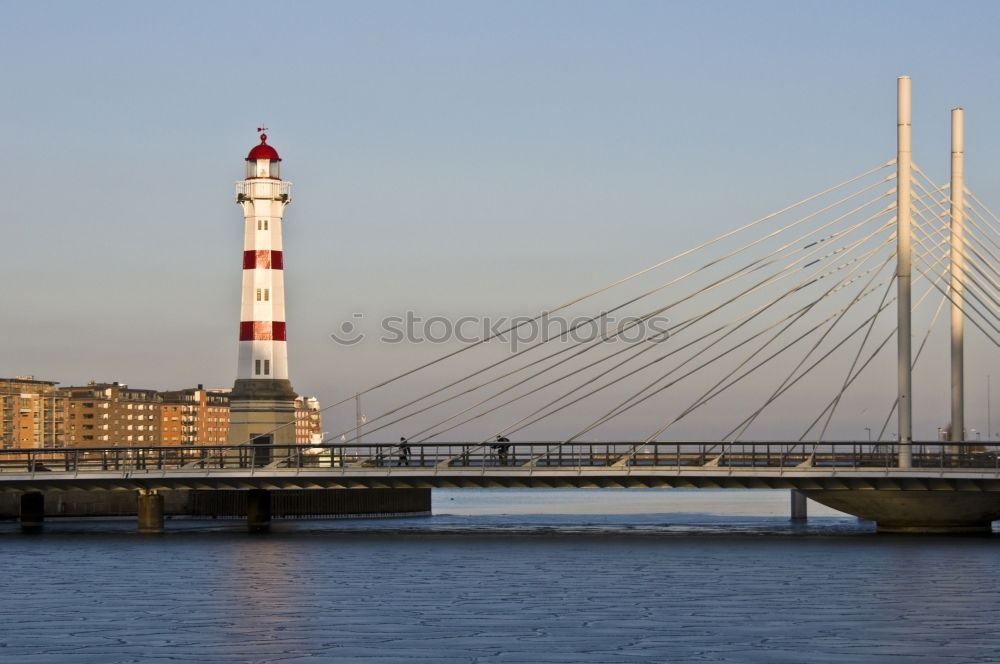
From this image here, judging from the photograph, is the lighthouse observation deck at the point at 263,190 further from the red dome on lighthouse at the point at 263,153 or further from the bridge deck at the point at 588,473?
the bridge deck at the point at 588,473

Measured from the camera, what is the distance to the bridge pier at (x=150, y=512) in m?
63.1

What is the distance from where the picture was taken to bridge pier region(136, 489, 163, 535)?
2485 inches

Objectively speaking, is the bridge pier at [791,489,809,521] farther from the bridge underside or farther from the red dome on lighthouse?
the red dome on lighthouse

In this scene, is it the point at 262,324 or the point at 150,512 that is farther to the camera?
the point at 262,324

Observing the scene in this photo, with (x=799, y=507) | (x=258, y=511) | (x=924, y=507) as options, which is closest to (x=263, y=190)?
(x=258, y=511)

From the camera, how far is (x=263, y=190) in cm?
7681

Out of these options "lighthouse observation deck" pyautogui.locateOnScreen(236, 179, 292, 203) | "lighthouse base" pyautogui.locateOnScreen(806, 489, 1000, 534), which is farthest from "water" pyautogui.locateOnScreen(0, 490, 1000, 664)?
"lighthouse observation deck" pyautogui.locateOnScreen(236, 179, 292, 203)

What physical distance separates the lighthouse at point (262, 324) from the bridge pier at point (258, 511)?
244 inches

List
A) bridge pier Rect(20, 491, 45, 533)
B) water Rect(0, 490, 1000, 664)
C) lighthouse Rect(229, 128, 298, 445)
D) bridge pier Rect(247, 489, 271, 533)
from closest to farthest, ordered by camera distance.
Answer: water Rect(0, 490, 1000, 664), bridge pier Rect(247, 489, 271, 533), bridge pier Rect(20, 491, 45, 533), lighthouse Rect(229, 128, 298, 445)

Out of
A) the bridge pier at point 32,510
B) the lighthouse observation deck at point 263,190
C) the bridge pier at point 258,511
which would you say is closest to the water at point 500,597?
the bridge pier at point 258,511

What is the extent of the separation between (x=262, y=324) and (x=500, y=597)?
38.8m

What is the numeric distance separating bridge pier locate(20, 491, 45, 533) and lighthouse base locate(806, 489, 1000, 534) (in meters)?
34.3

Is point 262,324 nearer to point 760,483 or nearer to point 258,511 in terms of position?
point 258,511

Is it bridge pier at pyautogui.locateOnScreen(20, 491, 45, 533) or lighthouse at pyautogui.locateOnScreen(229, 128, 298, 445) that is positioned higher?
lighthouse at pyautogui.locateOnScreen(229, 128, 298, 445)
